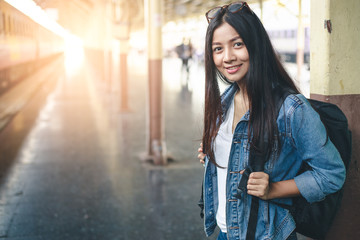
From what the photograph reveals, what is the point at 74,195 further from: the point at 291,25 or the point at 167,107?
the point at 291,25

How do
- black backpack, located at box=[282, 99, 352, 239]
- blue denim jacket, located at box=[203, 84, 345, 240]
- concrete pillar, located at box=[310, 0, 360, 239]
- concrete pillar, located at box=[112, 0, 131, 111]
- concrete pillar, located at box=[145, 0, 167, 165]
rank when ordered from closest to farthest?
1. blue denim jacket, located at box=[203, 84, 345, 240]
2. black backpack, located at box=[282, 99, 352, 239]
3. concrete pillar, located at box=[310, 0, 360, 239]
4. concrete pillar, located at box=[145, 0, 167, 165]
5. concrete pillar, located at box=[112, 0, 131, 111]

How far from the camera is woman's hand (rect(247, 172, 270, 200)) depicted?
1.58 meters

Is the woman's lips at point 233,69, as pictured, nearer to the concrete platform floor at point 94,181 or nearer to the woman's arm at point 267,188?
the woman's arm at point 267,188

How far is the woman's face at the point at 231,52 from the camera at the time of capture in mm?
1651

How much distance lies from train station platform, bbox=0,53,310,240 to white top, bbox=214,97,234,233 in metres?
0.47

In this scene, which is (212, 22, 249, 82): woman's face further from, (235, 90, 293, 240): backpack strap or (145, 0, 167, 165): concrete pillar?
(145, 0, 167, 165): concrete pillar

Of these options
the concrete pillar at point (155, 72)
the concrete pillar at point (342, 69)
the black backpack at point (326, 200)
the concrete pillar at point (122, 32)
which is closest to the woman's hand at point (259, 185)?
the black backpack at point (326, 200)

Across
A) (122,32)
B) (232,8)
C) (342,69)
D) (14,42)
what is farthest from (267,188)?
(14,42)

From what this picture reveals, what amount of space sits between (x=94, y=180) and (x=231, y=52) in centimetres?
384

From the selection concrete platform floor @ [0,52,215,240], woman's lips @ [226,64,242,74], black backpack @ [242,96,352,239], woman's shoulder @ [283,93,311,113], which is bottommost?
concrete platform floor @ [0,52,215,240]

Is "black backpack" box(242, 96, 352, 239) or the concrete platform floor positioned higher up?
"black backpack" box(242, 96, 352, 239)

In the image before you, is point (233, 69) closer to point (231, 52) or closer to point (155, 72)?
point (231, 52)

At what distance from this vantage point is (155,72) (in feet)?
20.5

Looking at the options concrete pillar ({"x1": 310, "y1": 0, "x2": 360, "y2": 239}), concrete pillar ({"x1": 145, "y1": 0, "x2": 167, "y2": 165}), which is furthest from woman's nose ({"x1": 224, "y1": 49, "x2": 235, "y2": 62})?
concrete pillar ({"x1": 145, "y1": 0, "x2": 167, "y2": 165})
